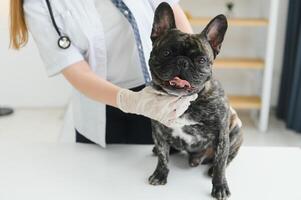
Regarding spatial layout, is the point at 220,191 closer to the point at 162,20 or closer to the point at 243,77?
the point at 162,20

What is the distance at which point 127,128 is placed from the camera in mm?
1448

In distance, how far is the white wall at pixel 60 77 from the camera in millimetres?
3279

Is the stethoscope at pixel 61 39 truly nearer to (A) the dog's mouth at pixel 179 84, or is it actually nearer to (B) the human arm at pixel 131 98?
(B) the human arm at pixel 131 98

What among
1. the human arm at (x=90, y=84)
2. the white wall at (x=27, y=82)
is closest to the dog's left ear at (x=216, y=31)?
the human arm at (x=90, y=84)

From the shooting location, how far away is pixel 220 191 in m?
1.01

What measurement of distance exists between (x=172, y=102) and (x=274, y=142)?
2.14 metres

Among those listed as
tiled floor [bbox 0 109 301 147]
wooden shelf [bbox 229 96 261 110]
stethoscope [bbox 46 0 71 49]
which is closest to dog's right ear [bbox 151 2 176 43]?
stethoscope [bbox 46 0 71 49]

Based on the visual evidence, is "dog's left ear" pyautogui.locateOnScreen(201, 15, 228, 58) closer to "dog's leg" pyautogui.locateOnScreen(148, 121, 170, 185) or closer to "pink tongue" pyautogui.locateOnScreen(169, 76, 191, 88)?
"pink tongue" pyautogui.locateOnScreen(169, 76, 191, 88)

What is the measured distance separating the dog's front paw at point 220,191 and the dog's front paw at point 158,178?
14 cm

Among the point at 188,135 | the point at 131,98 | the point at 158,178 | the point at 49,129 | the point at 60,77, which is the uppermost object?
the point at 131,98

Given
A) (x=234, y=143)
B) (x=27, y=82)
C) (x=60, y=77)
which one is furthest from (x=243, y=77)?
(x=234, y=143)

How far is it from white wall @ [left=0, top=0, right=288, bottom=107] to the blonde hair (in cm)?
214

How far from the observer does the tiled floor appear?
2.92 metres

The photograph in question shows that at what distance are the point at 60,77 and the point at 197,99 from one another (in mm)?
2671
